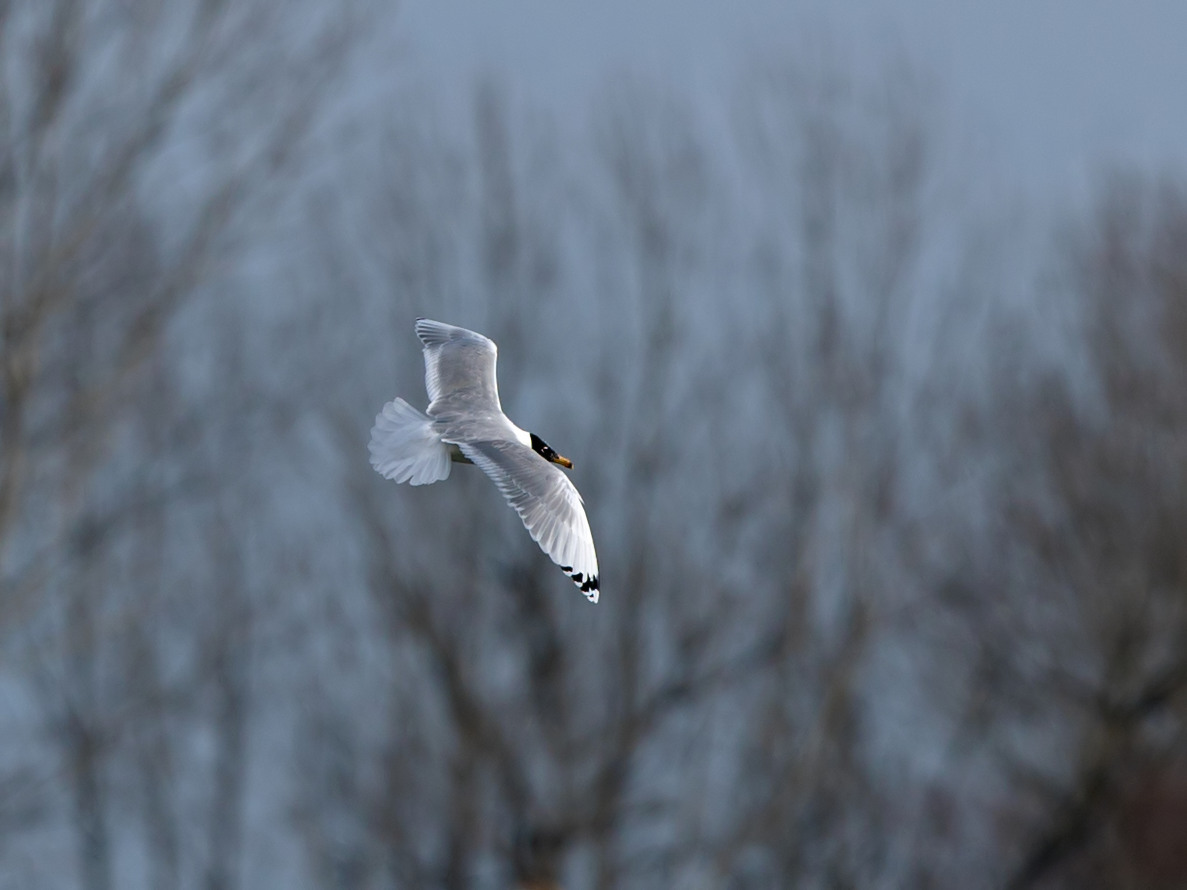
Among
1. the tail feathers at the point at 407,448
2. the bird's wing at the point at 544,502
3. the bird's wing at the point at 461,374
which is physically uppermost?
the bird's wing at the point at 461,374

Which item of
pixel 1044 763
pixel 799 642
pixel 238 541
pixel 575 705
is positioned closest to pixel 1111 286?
pixel 1044 763

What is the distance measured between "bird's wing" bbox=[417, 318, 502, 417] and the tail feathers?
11cm

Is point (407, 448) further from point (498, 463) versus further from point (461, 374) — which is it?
point (461, 374)

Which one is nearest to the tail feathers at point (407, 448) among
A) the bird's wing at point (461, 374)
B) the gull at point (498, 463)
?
the gull at point (498, 463)

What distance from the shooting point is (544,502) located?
206 inches

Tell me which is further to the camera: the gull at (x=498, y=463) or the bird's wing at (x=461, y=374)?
the bird's wing at (x=461, y=374)

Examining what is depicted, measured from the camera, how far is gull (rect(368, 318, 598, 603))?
517 centimetres

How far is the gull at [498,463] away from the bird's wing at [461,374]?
3cm

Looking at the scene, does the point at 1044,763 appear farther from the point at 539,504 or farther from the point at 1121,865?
the point at 539,504

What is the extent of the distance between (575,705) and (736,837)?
4.55ft

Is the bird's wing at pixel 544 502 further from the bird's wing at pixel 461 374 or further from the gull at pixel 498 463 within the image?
the bird's wing at pixel 461 374

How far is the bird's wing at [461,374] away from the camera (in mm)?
5656

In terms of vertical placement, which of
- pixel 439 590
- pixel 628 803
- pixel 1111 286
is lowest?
pixel 628 803

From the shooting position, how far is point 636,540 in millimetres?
13711
